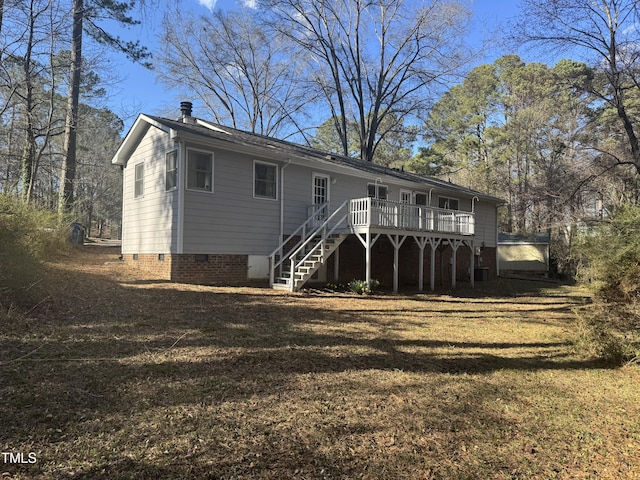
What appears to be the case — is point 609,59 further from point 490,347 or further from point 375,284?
point 490,347

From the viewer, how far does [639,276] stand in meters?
5.49

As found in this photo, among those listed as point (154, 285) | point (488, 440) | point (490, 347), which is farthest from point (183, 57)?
point (488, 440)

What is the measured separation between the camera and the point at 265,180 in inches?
477

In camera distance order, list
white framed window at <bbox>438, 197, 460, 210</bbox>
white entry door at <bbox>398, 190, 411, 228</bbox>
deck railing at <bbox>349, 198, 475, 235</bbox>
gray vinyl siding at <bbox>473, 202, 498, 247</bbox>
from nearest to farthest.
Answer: deck railing at <bbox>349, 198, 475, 235</bbox>
white entry door at <bbox>398, 190, 411, 228</bbox>
white framed window at <bbox>438, 197, 460, 210</bbox>
gray vinyl siding at <bbox>473, 202, 498, 247</bbox>

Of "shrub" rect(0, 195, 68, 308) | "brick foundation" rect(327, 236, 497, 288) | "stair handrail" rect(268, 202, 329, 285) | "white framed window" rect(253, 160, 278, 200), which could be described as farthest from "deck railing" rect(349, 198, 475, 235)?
"shrub" rect(0, 195, 68, 308)

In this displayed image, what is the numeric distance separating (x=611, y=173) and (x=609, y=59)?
4545 mm

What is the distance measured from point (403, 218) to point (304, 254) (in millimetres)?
3382

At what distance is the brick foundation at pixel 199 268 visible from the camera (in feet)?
34.1

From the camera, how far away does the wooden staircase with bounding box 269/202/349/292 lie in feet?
35.7

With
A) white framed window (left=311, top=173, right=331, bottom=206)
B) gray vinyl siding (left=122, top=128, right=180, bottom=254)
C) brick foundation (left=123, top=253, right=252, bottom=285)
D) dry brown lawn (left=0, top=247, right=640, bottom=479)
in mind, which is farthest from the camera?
white framed window (left=311, top=173, right=331, bottom=206)

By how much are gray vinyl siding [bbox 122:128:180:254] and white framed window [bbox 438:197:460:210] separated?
12260 millimetres

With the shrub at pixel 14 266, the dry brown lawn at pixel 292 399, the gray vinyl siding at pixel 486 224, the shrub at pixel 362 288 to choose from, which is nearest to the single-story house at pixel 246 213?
the shrub at pixel 362 288

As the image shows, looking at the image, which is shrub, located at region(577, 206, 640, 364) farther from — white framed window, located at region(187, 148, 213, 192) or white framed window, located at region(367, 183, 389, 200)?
white framed window, located at region(367, 183, 389, 200)

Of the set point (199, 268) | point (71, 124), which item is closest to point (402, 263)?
point (199, 268)
